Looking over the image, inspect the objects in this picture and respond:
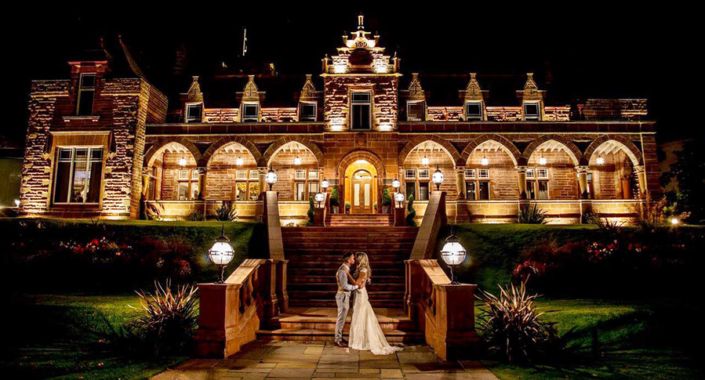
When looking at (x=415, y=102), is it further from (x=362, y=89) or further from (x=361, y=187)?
(x=361, y=187)

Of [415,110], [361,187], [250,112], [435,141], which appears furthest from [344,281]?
[250,112]

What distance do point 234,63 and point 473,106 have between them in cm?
1858

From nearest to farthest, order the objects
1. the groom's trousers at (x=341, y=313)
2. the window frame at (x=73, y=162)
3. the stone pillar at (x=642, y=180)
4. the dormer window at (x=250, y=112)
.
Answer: the groom's trousers at (x=341, y=313), the window frame at (x=73, y=162), the stone pillar at (x=642, y=180), the dormer window at (x=250, y=112)

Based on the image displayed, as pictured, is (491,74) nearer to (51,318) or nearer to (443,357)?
(443,357)

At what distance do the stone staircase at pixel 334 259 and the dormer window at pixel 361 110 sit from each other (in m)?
9.53

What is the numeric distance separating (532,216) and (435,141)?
6.40 m

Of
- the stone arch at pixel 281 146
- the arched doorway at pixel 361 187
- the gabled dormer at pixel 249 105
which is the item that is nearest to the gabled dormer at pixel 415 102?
the arched doorway at pixel 361 187

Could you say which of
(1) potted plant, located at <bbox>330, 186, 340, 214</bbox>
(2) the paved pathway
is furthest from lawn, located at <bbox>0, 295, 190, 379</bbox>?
(1) potted plant, located at <bbox>330, 186, 340, 214</bbox>

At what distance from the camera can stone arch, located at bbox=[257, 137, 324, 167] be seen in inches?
955

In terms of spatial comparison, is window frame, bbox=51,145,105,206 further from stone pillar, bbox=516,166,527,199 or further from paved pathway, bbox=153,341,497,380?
stone pillar, bbox=516,166,527,199

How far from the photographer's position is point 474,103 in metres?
26.2

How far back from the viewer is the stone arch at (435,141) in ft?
79.4

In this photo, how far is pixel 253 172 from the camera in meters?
26.1

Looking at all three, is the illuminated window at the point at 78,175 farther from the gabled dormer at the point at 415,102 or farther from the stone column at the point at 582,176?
the stone column at the point at 582,176
